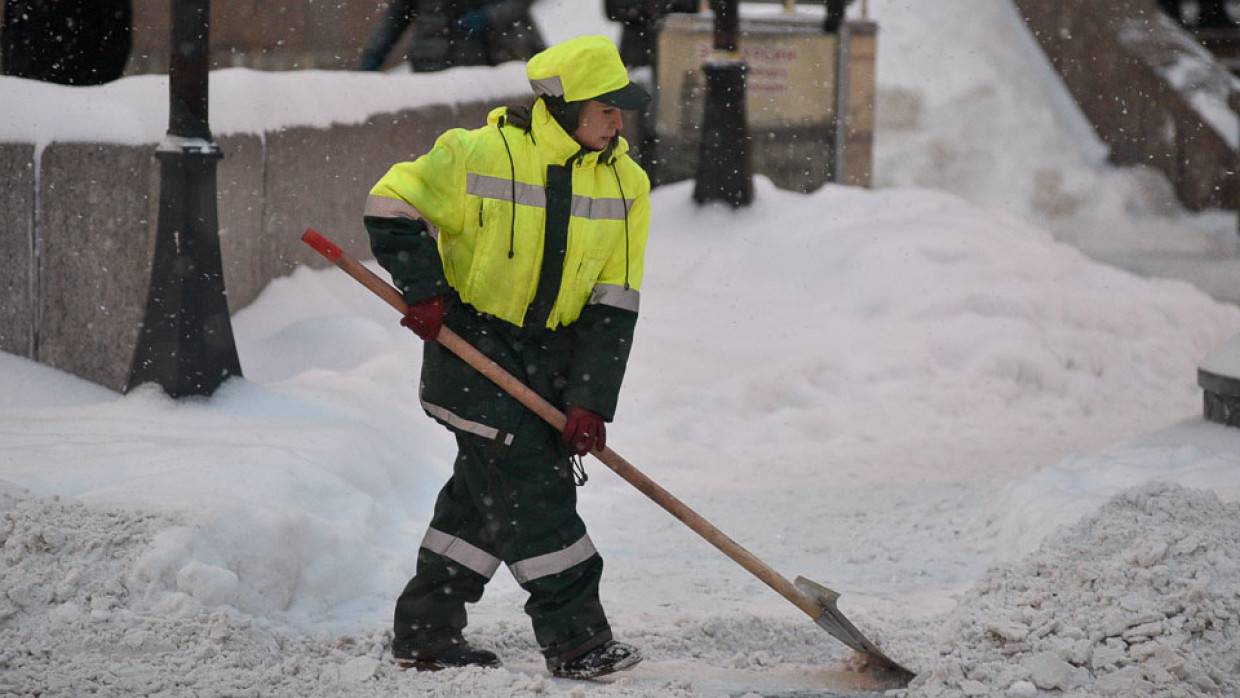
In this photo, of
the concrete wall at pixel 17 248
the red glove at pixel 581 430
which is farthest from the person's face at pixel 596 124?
the concrete wall at pixel 17 248

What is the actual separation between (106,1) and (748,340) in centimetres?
411

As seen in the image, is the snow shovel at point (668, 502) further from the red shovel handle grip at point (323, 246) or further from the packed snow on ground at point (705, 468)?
the packed snow on ground at point (705, 468)

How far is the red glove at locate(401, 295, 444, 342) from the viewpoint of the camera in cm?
440

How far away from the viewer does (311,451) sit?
232 inches

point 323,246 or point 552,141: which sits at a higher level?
point 552,141

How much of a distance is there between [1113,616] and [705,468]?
117 inches

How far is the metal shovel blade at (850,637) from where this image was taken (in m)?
4.71

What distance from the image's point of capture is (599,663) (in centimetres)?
460

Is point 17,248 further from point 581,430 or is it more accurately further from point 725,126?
point 725,126

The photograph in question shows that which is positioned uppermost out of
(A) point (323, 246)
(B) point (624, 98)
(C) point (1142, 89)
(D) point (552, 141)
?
(B) point (624, 98)

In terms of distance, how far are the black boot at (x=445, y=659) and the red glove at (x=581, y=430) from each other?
62 centimetres

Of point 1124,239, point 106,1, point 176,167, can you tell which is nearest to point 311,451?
point 176,167

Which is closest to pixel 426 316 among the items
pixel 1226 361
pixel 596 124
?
pixel 596 124

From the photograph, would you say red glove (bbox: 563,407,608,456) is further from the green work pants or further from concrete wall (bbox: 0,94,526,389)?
concrete wall (bbox: 0,94,526,389)
